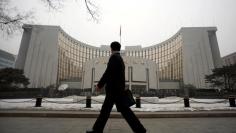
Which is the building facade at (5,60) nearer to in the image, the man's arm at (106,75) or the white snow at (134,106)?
the white snow at (134,106)

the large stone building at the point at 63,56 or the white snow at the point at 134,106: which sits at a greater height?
the large stone building at the point at 63,56

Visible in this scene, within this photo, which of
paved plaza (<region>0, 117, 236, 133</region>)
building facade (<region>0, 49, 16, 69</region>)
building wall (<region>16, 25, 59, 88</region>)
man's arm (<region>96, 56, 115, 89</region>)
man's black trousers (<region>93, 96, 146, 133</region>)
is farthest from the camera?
building facade (<region>0, 49, 16, 69</region>)

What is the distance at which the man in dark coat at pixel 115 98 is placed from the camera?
3.02 meters

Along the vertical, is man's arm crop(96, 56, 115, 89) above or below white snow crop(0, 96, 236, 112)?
above

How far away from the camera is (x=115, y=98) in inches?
123

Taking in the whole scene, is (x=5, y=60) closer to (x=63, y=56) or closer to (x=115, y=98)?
(x=63, y=56)

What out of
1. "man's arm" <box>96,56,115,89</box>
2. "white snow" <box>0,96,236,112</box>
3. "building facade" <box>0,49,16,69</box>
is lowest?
"white snow" <box>0,96,236,112</box>

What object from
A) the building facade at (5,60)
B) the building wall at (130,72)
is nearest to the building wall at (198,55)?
the building wall at (130,72)

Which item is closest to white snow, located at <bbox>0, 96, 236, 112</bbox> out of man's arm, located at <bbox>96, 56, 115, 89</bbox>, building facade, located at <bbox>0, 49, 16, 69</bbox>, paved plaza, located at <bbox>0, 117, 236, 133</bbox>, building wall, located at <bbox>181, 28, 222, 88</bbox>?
paved plaza, located at <bbox>0, 117, 236, 133</bbox>

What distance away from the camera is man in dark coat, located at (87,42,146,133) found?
3.02 metres

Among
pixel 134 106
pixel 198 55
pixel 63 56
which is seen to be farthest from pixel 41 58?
pixel 134 106

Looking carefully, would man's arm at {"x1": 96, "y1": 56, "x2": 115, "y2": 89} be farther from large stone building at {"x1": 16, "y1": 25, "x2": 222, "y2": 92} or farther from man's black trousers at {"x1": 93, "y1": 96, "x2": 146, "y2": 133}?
large stone building at {"x1": 16, "y1": 25, "x2": 222, "y2": 92}

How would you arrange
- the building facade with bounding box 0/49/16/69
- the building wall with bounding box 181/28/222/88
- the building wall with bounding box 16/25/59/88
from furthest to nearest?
the building facade with bounding box 0/49/16/69 < the building wall with bounding box 16/25/59/88 < the building wall with bounding box 181/28/222/88

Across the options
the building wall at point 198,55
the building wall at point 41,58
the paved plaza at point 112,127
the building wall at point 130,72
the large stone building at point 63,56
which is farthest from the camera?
the building wall at point 41,58
